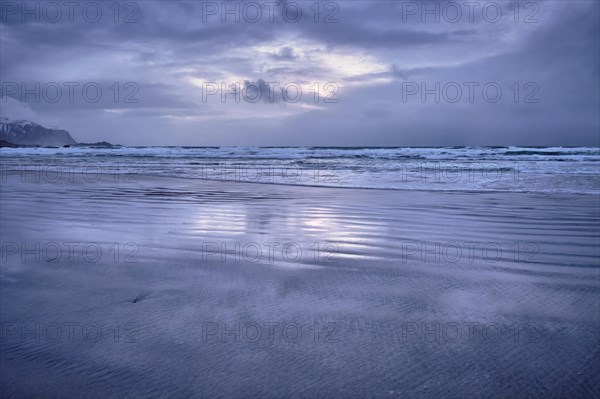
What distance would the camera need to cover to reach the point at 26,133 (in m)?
150

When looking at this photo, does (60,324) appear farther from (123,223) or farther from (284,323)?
(123,223)

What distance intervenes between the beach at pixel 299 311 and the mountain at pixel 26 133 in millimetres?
151525

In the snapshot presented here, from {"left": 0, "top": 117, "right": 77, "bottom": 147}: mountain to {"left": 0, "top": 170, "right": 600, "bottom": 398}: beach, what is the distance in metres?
152

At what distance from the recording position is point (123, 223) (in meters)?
5.73

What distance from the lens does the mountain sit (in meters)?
142

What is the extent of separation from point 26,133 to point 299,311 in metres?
177

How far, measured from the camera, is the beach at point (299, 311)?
70.1 inches

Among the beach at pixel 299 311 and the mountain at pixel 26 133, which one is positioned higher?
the mountain at pixel 26 133

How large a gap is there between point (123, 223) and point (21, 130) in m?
172

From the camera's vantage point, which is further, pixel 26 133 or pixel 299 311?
pixel 26 133

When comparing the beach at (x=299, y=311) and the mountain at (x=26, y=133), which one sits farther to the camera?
the mountain at (x=26, y=133)

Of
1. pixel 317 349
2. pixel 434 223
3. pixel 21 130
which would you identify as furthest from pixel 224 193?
pixel 21 130

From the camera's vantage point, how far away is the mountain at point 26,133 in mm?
141750

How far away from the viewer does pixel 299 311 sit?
8.30 ft
